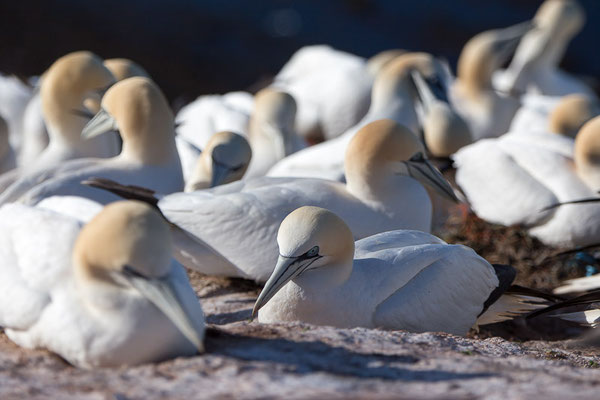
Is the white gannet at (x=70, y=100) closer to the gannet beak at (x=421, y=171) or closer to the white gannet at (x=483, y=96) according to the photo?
the gannet beak at (x=421, y=171)

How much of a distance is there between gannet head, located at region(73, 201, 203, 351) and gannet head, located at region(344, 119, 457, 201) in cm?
228

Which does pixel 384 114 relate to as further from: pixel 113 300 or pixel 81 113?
pixel 113 300

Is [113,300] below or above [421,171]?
above

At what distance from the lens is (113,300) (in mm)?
3236

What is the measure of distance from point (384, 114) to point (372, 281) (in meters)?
3.43

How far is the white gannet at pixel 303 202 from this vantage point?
504 centimetres

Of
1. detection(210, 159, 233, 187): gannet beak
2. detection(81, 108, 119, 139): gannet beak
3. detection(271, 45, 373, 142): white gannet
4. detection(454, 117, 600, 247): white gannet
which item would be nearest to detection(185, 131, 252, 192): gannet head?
detection(210, 159, 233, 187): gannet beak

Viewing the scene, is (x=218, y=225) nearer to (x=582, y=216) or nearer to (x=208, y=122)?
(x=582, y=216)

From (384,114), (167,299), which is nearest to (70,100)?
(384,114)

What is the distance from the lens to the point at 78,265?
3.30 meters

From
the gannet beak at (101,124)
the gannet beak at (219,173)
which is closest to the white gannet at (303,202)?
the gannet beak at (219,173)

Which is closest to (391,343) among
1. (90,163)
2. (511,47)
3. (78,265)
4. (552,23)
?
(78,265)

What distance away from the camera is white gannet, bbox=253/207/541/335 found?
164 inches

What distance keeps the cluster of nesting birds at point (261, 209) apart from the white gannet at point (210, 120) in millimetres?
21
